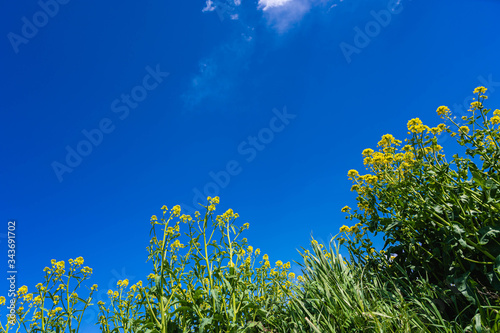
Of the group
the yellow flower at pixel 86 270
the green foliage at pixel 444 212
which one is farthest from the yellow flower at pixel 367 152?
the yellow flower at pixel 86 270

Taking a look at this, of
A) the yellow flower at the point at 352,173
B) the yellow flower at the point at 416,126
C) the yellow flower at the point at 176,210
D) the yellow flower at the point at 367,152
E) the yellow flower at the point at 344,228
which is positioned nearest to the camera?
the yellow flower at the point at 176,210

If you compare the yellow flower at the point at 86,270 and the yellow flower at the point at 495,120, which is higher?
the yellow flower at the point at 86,270

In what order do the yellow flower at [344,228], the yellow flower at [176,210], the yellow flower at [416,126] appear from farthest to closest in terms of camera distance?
the yellow flower at [344,228] < the yellow flower at [416,126] < the yellow flower at [176,210]

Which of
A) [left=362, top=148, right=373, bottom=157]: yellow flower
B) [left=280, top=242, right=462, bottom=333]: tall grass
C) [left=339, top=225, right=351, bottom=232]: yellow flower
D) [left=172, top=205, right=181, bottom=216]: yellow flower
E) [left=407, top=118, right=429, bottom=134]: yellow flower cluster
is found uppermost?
[left=172, top=205, right=181, bottom=216]: yellow flower

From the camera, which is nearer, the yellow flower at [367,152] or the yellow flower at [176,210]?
the yellow flower at [176,210]

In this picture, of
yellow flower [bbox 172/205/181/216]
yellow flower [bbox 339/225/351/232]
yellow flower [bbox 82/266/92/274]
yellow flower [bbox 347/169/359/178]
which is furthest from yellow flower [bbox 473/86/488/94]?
yellow flower [bbox 82/266/92/274]

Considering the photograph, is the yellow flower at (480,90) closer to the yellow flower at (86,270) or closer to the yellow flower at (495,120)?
the yellow flower at (495,120)

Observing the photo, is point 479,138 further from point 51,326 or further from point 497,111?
point 51,326

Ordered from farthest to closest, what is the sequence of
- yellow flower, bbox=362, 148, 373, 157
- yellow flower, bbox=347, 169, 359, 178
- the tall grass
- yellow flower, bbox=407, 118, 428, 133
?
yellow flower, bbox=362, 148, 373, 157, yellow flower, bbox=347, 169, 359, 178, yellow flower, bbox=407, 118, 428, 133, the tall grass

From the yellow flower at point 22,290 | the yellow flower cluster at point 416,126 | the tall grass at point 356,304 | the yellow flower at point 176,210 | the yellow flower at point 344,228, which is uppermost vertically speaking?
the yellow flower at point 22,290

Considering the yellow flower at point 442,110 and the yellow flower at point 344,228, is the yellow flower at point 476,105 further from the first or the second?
the yellow flower at point 344,228

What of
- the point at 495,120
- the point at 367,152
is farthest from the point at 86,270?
the point at 495,120

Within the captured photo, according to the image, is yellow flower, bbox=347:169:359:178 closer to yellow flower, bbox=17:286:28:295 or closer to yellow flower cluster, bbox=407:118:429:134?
yellow flower cluster, bbox=407:118:429:134

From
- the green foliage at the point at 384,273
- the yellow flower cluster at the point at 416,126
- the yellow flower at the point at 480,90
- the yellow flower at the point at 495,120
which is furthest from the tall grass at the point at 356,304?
the yellow flower at the point at 480,90
